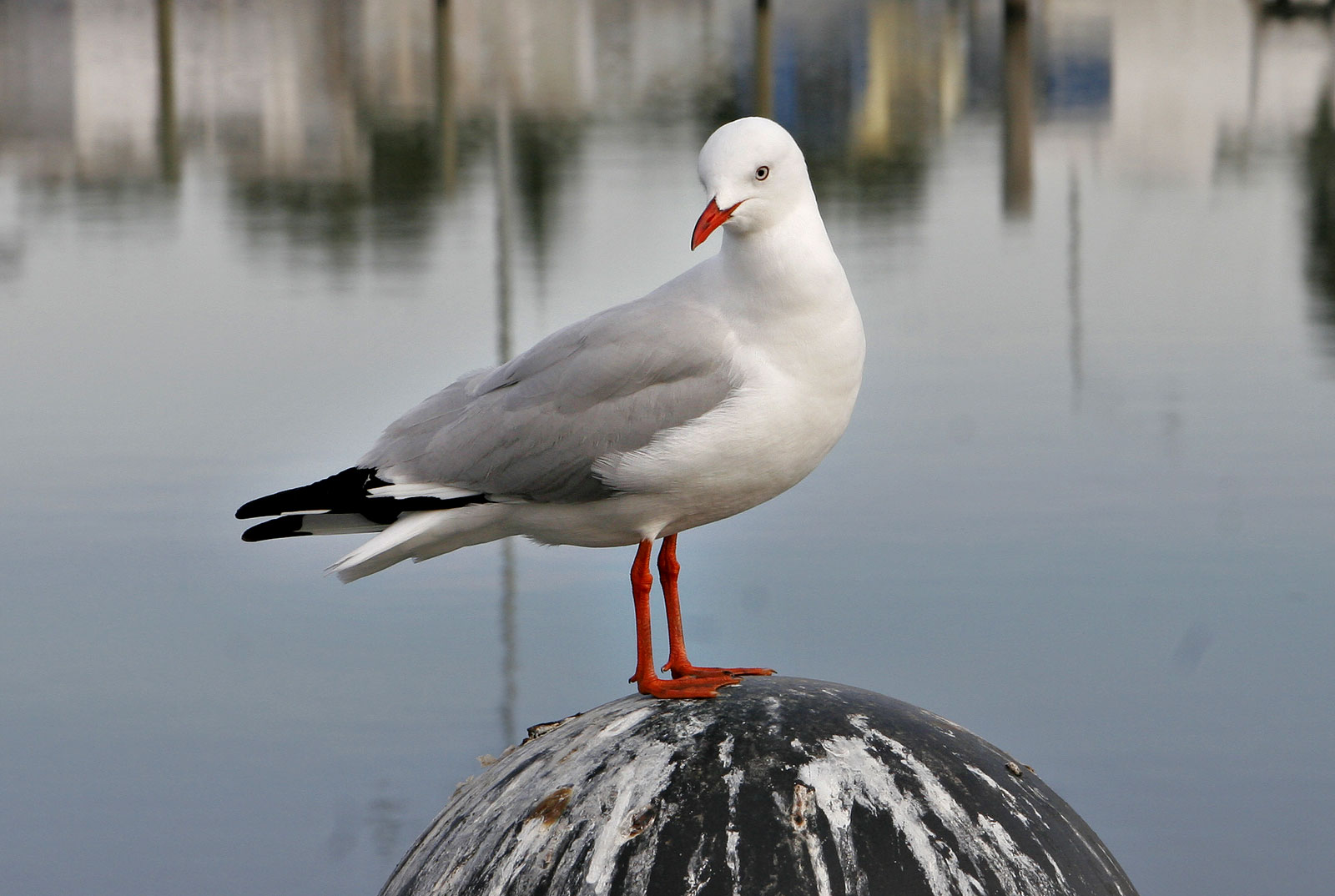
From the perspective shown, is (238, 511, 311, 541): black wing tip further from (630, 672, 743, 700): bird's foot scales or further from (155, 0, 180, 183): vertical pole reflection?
(155, 0, 180, 183): vertical pole reflection

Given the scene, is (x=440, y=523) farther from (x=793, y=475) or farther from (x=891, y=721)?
(x=891, y=721)

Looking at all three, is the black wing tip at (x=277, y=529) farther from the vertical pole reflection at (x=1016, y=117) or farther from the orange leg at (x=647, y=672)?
the vertical pole reflection at (x=1016, y=117)

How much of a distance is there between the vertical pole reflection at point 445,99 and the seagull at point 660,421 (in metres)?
22.6

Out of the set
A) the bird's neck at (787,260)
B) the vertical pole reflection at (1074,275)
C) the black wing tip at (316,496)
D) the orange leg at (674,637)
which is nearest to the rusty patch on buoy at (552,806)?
the orange leg at (674,637)

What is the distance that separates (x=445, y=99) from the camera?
33.4m

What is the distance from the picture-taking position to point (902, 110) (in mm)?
33969

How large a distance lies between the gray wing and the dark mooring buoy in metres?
0.72

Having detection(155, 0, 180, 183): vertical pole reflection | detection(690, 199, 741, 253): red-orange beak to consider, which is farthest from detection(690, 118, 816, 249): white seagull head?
detection(155, 0, 180, 183): vertical pole reflection

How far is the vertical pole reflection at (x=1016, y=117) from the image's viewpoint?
83.4 ft

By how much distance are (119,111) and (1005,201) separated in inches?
680

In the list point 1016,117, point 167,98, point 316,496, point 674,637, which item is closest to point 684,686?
point 674,637

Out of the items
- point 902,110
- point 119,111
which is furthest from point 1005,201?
point 119,111

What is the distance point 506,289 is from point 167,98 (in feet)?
55.4

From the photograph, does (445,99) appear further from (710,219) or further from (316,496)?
(710,219)
